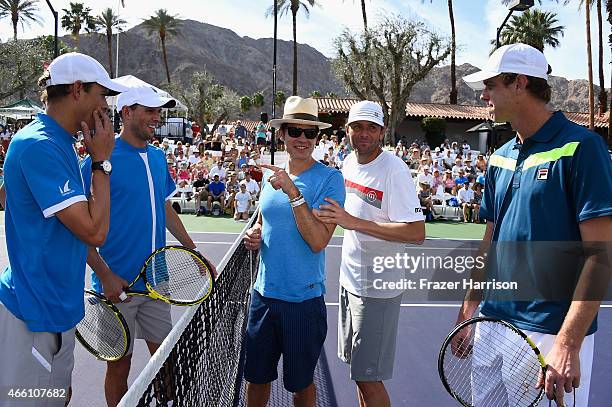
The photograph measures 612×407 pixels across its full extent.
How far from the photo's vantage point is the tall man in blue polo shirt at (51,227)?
1.91 metres

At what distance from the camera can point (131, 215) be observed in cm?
275

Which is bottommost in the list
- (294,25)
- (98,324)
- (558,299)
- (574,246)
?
(98,324)

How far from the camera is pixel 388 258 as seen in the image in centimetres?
282

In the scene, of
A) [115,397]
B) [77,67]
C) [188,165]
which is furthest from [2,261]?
[188,165]

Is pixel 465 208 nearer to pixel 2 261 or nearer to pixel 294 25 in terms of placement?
pixel 2 261

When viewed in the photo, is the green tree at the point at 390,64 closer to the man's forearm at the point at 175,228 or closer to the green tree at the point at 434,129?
the green tree at the point at 434,129

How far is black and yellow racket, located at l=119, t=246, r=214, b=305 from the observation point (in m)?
2.61

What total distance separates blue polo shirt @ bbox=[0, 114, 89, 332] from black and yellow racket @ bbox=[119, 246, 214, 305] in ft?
1.75

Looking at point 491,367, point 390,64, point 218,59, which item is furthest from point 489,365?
point 218,59

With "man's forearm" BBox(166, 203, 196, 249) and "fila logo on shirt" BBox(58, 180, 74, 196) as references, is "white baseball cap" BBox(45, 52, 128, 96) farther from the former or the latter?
"man's forearm" BBox(166, 203, 196, 249)

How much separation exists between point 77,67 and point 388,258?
1783 mm

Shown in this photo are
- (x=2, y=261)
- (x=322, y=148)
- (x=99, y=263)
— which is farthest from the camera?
(x=322, y=148)

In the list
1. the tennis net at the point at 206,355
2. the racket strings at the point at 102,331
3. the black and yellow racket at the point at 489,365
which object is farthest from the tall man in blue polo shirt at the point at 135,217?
the black and yellow racket at the point at 489,365

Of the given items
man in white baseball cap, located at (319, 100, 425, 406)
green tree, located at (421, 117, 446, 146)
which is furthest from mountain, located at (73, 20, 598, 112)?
man in white baseball cap, located at (319, 100, 425, 406)
